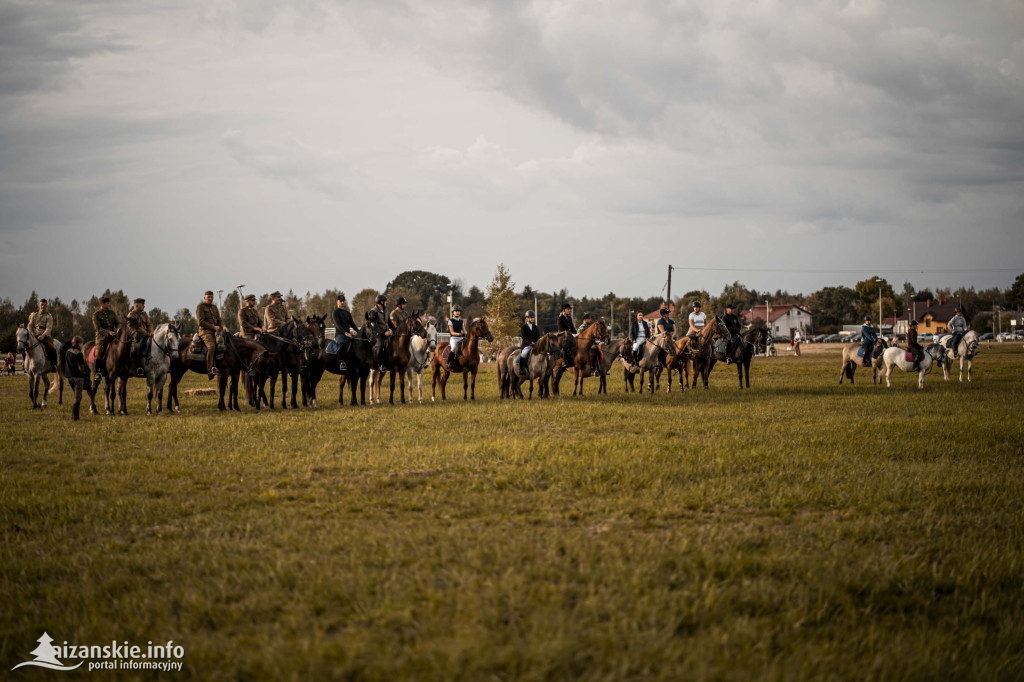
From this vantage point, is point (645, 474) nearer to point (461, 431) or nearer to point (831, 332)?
point (461, 431)

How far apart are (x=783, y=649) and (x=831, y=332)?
485 feet

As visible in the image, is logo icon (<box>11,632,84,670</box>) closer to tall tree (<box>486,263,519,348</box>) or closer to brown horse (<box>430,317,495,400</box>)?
brown horse (<box>430,317,495,400</box>)

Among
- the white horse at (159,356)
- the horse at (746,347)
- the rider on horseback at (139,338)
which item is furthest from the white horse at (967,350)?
the rider on horseback at (139,338)

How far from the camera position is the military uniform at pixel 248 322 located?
778 inches

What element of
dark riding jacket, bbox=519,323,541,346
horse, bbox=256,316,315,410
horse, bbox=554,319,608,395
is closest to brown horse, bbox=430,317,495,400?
dark riding jacket, bbox=519,323,541,346

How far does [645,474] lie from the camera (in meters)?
9.04

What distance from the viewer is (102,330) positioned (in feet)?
58.0

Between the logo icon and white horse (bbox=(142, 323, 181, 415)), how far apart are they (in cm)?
1408

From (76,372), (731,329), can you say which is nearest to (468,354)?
(731,329)

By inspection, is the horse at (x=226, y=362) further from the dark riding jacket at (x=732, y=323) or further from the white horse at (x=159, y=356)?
the dark riding jacket at (x=732, y=323)

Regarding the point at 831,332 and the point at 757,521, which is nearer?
the point at 757,521

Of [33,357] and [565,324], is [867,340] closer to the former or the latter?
[565,324]

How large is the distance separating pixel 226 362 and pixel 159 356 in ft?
5.26

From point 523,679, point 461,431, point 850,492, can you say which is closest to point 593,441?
point 461,431
